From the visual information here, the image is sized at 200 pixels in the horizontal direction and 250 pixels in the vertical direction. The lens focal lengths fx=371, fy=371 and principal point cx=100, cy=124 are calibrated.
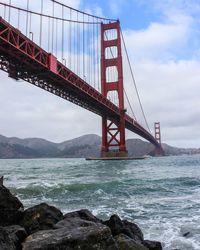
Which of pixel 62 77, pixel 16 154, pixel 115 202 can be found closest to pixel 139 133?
pixel 62 77

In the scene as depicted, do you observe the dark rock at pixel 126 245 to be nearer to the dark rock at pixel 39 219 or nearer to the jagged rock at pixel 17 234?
the jagged rock at pixel 17 234

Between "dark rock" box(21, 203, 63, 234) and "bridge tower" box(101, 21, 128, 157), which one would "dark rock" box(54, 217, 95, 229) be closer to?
"dark rock" box(21, 203, 63, 234)

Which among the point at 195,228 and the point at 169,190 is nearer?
the point at 195,228

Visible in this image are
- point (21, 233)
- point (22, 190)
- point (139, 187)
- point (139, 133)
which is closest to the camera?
point (21, 233)

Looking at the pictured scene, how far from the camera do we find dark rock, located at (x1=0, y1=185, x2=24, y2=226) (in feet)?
17.6

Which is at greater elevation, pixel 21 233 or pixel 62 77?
pixel 62 77

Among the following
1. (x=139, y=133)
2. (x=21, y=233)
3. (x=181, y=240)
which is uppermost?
(x=139, y=133)

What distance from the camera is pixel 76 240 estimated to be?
3.49 m

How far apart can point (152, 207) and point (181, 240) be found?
10.0 feet

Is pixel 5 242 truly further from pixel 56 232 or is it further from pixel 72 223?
pixel 72 223

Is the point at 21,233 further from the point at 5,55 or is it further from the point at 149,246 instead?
the point at 5,55

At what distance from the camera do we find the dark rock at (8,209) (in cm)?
537

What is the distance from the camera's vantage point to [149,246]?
4.63 meters

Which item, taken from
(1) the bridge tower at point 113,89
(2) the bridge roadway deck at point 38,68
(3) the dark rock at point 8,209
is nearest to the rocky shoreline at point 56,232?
(3) the dark rock at point 8,209
